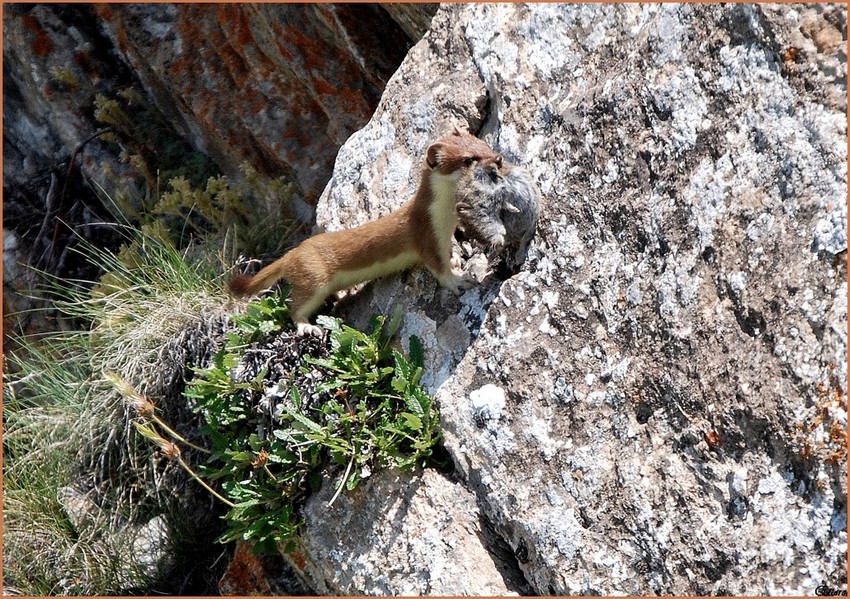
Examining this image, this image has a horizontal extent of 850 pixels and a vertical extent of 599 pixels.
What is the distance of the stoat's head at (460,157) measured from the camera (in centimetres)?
420

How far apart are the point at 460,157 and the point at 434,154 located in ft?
0.51

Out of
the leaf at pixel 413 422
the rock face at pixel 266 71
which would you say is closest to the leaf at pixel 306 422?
the leaf at pixel 413 422

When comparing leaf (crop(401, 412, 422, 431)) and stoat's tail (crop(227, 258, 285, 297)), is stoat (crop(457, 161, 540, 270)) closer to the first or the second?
leaf (crop(401, 412, 422, 431))

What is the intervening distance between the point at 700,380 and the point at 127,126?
20.4 ft

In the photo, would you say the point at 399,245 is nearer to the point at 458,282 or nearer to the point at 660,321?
the point at 458,282

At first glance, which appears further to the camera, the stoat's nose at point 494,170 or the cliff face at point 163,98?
the cliff face at point 163,98

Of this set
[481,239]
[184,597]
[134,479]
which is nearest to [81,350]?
[134,479]

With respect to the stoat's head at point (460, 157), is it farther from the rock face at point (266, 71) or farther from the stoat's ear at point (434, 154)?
the rock face at point (266, 71)

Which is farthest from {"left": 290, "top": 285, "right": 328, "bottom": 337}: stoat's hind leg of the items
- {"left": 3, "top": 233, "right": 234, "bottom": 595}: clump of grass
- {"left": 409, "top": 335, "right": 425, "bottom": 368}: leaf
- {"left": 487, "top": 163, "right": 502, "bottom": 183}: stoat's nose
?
{"left": 487, "top": 163, "right": 502, "bottom": 183}: stoat's nose

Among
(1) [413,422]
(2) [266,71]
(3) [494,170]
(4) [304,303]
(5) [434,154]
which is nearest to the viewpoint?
(1) [413,422]

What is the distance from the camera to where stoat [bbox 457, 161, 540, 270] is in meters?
4.11

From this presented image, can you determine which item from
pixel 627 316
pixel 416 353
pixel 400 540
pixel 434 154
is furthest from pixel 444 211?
pixel 400 540

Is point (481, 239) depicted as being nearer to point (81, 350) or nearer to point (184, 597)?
point (184, 597)

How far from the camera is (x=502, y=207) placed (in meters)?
4.14
